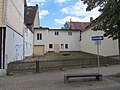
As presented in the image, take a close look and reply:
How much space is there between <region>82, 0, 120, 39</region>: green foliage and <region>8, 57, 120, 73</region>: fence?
214 inches

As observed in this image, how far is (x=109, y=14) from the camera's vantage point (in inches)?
663

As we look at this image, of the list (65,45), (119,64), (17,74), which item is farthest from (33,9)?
(17,74)

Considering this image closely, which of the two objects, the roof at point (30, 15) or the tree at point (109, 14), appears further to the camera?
the roof at point (30, 15)

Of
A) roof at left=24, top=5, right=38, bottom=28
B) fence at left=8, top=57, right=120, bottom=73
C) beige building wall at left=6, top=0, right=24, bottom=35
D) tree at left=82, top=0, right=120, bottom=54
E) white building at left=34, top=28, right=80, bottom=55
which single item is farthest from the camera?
white building at left=34, top=28, right=80, bottom=55

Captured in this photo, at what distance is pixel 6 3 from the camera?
19.1 meters

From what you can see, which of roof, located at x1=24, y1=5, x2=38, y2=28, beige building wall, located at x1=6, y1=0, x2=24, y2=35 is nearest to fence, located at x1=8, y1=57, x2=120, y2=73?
beige building wall, located at x1=6, y1=0, x2=24, y2=35

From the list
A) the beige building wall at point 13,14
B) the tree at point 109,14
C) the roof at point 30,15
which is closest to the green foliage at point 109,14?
the tree at point 109,14

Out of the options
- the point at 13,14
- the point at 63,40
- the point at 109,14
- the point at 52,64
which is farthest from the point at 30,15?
the point at 109,14

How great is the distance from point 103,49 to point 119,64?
10649 millimetres

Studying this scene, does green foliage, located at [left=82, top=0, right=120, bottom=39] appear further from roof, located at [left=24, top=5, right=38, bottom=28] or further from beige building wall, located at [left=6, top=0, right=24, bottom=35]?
roof, located at [left=24, top=5, right=38, bottom=28]

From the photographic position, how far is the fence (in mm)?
19891

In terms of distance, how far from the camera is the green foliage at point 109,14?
52.7ft

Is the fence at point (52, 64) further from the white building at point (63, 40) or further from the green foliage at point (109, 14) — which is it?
the white building at point (63, 40)

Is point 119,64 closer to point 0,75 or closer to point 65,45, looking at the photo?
point 0,75
